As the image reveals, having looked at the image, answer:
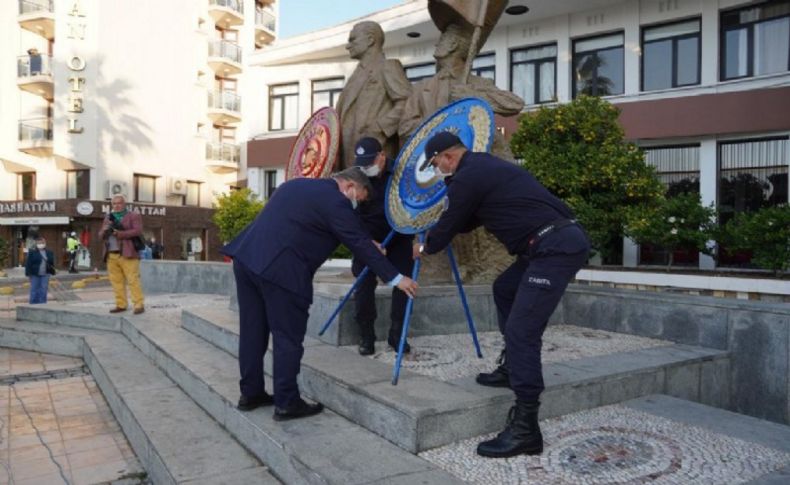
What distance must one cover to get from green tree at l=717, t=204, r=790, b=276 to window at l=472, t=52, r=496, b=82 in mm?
12841

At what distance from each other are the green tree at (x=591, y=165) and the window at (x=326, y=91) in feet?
44.0

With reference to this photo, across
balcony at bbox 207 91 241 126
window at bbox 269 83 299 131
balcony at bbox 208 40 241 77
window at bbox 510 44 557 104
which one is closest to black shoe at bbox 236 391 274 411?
window at bbox 510 44 557 104

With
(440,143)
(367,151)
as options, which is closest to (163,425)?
(367,151)

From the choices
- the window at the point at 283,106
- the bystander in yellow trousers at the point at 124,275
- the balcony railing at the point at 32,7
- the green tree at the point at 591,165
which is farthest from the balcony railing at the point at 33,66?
the bystander in yellow trousers at the point at 124,275

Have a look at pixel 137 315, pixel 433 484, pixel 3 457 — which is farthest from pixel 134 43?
pixel 433 484

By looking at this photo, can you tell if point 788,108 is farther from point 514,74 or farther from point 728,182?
point 514,74

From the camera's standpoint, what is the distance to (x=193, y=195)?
36.4 meters

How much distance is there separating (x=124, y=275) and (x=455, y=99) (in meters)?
5.12

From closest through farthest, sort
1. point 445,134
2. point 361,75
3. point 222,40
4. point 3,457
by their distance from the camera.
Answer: point 445,134 < point 3,457 < point 361,75 < point 222,40

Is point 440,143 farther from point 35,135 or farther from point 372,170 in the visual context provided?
point 35,135

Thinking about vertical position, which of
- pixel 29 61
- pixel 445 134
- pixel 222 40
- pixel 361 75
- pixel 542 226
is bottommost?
pixel 542 226

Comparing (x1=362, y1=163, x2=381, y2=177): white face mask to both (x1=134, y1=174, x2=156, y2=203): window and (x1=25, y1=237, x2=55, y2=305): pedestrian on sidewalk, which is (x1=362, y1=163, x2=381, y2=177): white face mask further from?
(x1=134, y1=174, x2=156, y2=203): window

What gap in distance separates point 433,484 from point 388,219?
2.18m

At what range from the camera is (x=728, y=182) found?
1942 cm
